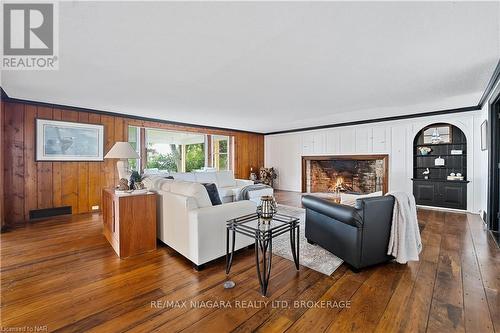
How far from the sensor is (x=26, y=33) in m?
2.01

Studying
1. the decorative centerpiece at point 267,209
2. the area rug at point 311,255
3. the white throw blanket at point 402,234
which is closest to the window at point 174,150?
the area rug at point 311,255

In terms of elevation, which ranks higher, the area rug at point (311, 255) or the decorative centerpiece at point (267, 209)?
the decorative centerpiece at point (267, 209)

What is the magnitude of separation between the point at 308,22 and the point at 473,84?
3174mm

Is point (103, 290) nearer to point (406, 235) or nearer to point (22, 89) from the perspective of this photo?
point (406, 235)

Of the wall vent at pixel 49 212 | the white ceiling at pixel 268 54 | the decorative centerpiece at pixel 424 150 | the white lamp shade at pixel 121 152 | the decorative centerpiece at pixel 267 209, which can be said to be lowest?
the wall vent at pixel 49 212

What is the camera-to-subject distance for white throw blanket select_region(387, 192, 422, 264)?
7.64 ft

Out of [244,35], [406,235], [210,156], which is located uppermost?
[244,35]

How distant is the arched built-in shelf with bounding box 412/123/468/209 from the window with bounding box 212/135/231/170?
5.35 m

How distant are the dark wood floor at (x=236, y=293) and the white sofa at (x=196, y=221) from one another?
0.16 metres

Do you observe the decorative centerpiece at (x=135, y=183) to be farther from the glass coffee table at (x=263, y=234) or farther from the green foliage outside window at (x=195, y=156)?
the green foliage outside window at (x=195, y=156)

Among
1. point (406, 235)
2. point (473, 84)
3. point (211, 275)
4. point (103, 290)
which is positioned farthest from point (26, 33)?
point (473, 84)

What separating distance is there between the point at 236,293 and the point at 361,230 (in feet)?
4.39

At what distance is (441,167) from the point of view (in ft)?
17.3

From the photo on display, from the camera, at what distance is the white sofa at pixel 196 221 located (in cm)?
235
